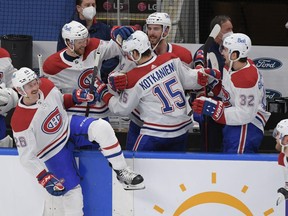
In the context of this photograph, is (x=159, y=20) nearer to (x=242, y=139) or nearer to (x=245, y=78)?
(x=245, y=78)

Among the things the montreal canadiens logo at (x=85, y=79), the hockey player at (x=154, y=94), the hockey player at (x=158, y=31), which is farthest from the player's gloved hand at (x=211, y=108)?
the montreal canadiens logo at (x=85, y=79)

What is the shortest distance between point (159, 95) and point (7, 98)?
96cm

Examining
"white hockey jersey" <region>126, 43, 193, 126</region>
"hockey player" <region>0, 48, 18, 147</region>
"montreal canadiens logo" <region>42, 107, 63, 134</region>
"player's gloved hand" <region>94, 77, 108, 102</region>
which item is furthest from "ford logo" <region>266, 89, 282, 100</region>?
"montreal canadiens logo" <region>42, 107, 63, 134</region>

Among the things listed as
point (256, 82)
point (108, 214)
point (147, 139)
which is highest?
point (256, 82)

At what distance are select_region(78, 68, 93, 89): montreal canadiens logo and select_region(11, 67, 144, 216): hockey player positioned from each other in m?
0.53

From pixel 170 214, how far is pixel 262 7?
4.64 m

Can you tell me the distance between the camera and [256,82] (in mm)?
5398

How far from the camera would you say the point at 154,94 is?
551 cm

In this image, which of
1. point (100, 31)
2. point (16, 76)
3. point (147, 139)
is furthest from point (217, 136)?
point (16, 76)

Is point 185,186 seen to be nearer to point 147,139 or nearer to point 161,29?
point 147,139

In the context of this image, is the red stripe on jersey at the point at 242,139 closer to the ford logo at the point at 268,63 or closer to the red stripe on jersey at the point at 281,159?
the red stripe on jersey at the point at 281,159

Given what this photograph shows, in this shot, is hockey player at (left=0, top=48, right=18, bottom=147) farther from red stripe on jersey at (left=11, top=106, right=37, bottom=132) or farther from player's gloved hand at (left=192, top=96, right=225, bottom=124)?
player's gloved hand at (left=192, top=96, right=225, bottom=124)

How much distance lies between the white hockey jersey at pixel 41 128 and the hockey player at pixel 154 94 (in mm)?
442

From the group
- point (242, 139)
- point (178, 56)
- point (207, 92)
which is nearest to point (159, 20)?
point (178, 56)
